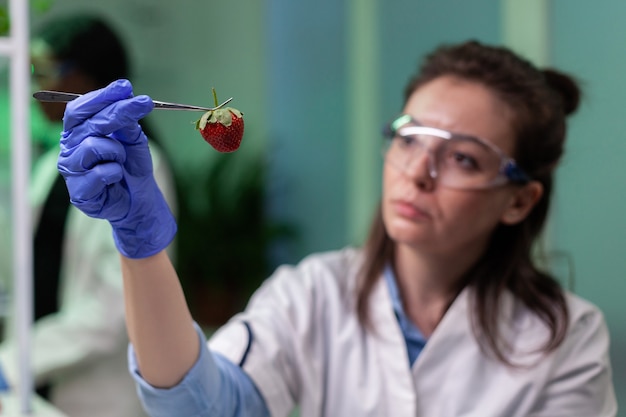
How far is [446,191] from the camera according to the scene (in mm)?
1381

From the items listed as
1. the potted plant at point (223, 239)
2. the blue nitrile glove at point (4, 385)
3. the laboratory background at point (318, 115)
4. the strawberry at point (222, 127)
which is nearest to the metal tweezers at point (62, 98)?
the strawberry at point (222, 127)

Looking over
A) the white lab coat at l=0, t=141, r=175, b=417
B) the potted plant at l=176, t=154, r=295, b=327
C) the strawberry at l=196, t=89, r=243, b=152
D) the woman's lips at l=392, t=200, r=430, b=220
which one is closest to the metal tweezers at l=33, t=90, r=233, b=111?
the strawberry at l=196, t=89, r=243, b=152

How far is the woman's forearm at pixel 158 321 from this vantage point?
3.55ft

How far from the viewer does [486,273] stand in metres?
1.54

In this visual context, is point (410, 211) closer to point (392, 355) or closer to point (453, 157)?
point (453, 157)

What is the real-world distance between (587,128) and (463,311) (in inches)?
16.9

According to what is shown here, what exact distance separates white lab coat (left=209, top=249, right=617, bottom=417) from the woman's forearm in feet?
0.80

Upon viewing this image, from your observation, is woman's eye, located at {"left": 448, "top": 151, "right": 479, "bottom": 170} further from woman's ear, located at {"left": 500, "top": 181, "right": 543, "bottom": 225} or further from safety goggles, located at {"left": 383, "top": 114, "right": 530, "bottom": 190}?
woman's ear, located at {"left": 500, "top": 181, "right": 543, "bottom": 225}

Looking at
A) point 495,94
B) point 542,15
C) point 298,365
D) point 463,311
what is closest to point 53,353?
point 298,365

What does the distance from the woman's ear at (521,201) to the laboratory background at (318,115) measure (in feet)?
0.36

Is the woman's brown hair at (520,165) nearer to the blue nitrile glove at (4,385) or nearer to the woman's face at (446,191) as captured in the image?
the woman's face at (446,191)

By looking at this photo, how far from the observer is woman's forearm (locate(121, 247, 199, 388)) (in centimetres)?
108

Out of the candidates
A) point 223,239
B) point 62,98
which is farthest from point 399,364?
point 223,239

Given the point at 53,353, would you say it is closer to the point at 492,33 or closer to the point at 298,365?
the point at 298,365
